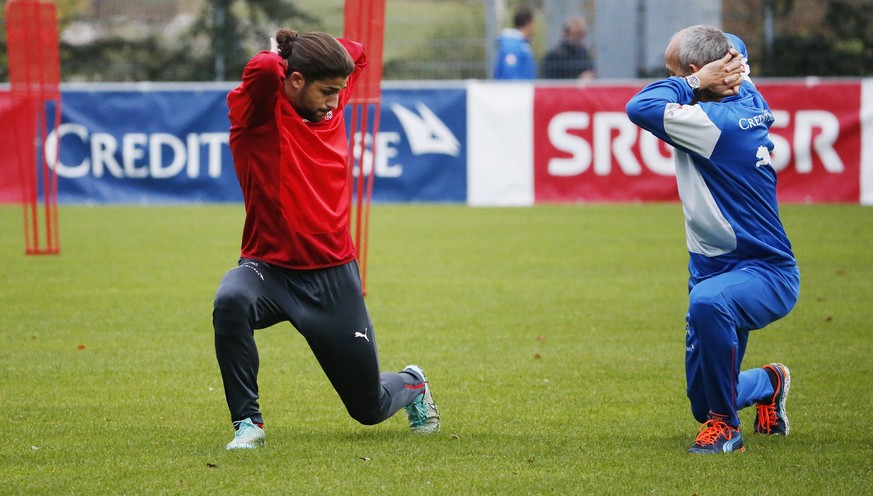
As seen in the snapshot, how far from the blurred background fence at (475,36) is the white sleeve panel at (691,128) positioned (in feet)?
44.1

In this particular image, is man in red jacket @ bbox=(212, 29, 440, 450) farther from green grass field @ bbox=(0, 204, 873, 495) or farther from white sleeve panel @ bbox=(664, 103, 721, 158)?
white sleeve panel @ bbox=(664, 103, 721, 158)

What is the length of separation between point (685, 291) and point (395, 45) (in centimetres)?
1023

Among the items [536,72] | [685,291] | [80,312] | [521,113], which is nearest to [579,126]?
[521,113]

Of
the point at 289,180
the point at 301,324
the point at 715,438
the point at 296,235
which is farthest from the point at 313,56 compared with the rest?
the point at 715,438

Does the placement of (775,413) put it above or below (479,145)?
below

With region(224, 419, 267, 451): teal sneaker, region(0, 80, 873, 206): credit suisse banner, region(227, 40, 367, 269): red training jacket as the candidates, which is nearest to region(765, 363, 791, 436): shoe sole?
region(227, 40, 367, 269): red training jacket

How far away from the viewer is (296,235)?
4.95 metres

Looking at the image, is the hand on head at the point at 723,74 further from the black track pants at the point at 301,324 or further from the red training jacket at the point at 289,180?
the black track pants at the point at 301,324

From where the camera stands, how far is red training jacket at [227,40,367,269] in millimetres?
4840

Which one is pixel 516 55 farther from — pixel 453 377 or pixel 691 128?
pixel 691 128

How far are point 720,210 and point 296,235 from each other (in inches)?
67.3

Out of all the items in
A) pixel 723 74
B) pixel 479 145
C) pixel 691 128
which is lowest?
pixel 479 145

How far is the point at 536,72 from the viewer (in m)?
18.5

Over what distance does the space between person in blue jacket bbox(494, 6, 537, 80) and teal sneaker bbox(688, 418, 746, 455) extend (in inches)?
489
